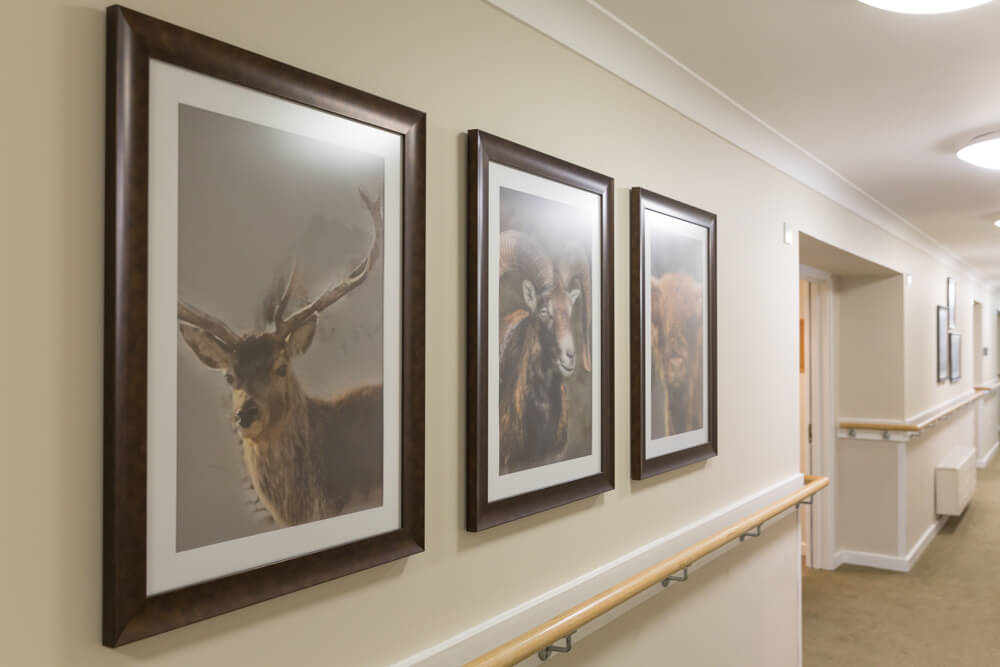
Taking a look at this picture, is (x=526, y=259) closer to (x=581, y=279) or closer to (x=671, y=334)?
(x=581, y=279)

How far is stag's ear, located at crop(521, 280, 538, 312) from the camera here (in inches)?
63.1

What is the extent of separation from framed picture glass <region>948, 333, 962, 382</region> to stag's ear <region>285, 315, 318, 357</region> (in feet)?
24.5

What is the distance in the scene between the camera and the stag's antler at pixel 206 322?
3.17 ft

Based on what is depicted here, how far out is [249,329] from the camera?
105 centimetres

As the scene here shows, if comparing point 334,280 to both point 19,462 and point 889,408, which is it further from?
point 889,408

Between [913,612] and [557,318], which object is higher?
[557,318]

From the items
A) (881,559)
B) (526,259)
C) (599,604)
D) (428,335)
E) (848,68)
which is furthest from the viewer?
(881,559)

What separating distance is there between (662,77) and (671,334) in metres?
0.76

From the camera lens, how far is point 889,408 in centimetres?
530

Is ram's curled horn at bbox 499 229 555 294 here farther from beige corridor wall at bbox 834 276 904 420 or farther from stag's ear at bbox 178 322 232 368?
beige corridor wall at bbox 834 276 904 420

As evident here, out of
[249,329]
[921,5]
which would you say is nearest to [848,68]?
[921,5]

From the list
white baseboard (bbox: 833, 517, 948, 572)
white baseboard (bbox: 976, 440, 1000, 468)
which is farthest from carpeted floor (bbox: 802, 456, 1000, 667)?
white baseboard (bbox: 976, 440, 1000, 468)

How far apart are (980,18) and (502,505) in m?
1.76

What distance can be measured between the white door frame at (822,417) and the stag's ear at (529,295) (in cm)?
429
